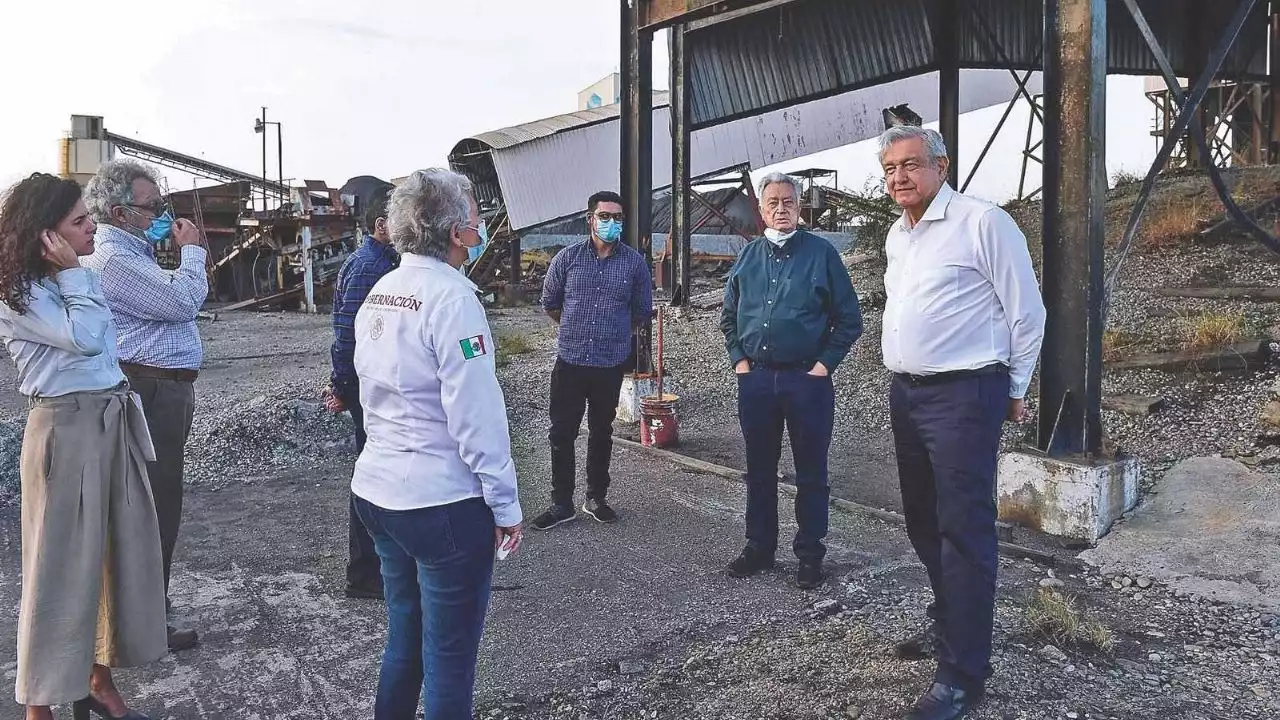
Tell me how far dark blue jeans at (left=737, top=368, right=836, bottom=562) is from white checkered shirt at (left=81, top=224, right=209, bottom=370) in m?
2.59

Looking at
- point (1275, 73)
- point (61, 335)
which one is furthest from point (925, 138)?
point (1275, 73)

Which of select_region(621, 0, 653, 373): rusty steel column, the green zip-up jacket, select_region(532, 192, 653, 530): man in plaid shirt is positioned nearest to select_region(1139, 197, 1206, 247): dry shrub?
select_region(621, 0, 653, 373): rusty steel column

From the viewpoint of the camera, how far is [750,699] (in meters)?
3.42

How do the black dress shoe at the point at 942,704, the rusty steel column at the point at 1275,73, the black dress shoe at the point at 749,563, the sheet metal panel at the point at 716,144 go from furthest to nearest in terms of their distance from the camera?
the sheet metal panel at the point at 716,144 → the rusty steel column at the point at 1275,73 → the black dress shoe at the point at 749,563 → the black dress shoe at the point at 942,704

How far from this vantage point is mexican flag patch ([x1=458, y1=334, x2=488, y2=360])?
2494 millimetres

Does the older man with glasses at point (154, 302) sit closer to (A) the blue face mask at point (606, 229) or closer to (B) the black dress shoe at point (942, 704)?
(A) the blue face mask at point (606, 229)

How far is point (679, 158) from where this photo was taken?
1051 cm

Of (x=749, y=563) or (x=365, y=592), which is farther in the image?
(x=749, y=563)

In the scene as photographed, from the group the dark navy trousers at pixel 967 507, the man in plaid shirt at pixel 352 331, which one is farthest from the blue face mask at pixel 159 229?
the dark navy trousers at pixel 967 507

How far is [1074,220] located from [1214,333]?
152 inches

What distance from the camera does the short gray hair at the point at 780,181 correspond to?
460 cm

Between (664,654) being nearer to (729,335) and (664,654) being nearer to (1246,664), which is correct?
(729,335)

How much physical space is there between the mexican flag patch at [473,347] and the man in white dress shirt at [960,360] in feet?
5.40

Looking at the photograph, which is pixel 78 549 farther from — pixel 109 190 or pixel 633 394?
pixel 633 394
